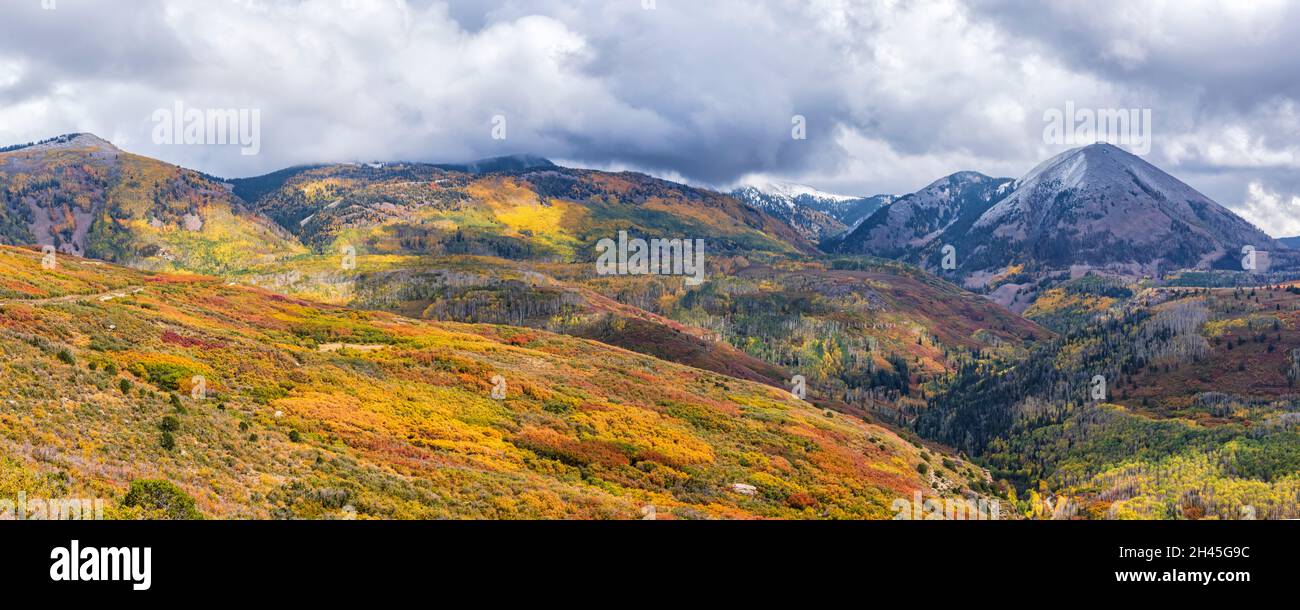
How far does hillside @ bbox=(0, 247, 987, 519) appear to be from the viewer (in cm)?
3478

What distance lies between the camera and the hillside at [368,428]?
114 feet

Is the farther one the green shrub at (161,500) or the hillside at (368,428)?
the hillside at (368,428)

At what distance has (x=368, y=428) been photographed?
5212 cm

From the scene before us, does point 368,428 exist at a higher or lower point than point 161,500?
lower

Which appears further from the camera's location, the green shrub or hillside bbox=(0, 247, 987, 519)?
hillside bbox=(0, 247, 987, 519)

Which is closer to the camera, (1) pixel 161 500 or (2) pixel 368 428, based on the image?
(1) pixel 161 500
